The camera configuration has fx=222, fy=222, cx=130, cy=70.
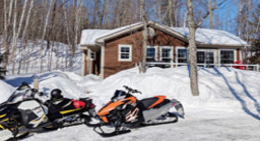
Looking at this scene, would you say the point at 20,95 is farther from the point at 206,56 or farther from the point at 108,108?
the point at 206,56

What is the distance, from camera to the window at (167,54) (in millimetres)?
17703

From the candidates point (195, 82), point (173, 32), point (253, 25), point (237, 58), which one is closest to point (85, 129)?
point (195, 82)

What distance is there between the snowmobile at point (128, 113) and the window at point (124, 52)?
11.4 meters

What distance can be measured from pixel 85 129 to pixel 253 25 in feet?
90.2

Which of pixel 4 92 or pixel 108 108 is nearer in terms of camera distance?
pixel 108 108

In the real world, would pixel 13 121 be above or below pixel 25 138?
above

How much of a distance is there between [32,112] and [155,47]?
13698mm

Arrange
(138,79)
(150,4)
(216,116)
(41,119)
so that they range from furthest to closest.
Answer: (150,4) < (138,79) < (216,116) < (41,119)

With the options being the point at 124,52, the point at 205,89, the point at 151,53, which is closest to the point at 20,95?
the point at 205,89

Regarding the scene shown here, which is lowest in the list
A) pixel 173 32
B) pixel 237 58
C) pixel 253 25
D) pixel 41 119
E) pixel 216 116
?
pixel 216 116

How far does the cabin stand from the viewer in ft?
55.0

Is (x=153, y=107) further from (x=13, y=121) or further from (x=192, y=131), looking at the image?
(x=13, y=121)

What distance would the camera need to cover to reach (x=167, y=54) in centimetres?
1789

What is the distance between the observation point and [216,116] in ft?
21.4
